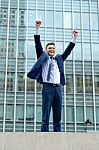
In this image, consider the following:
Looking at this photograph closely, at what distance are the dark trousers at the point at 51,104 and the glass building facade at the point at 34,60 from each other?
19.8m

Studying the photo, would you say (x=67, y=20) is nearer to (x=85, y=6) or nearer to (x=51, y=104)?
(x=85, y=6)

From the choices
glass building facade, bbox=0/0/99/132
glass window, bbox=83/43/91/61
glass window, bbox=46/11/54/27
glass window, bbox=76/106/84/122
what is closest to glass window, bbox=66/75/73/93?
glass building facade, bbox=0/0/99/132

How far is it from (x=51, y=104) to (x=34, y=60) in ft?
71.6

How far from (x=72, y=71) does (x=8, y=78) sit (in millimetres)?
4961

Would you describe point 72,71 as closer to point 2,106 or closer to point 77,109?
point 77,109

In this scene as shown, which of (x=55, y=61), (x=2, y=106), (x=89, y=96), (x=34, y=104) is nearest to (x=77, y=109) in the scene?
(x=89, y=96)

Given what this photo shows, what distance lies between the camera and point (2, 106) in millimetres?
25969

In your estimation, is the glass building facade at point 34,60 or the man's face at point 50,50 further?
the glass building facade at point 34,60

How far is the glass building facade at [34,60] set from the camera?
25.8 meters

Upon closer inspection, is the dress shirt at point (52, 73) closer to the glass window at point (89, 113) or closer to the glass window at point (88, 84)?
the glass window at point (89, 113)

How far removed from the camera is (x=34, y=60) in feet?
89.9

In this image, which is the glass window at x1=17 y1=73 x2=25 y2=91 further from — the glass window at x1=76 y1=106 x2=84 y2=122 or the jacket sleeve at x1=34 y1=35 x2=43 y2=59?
the jacket sleeve at x1=34 y1=35 x2=43 y2=59

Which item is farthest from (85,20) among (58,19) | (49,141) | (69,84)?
(49,141)

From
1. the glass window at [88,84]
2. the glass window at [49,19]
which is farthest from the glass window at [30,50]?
the glass window at [88,84]
